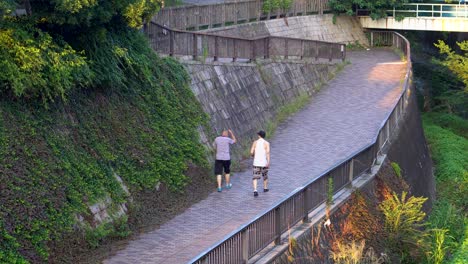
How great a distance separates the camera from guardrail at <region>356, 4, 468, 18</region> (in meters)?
42.1

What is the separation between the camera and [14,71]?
43.8 ft

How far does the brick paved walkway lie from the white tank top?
712mm

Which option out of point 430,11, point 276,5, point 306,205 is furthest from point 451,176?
point 430,11

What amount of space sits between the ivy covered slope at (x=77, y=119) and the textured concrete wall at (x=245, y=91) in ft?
5.32

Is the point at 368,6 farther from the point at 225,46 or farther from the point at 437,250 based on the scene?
the point at 437,250

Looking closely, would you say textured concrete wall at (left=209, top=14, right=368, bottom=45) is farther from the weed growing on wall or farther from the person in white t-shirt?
the person in white t-shirt

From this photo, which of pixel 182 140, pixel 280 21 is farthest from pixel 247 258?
pixel 280 21

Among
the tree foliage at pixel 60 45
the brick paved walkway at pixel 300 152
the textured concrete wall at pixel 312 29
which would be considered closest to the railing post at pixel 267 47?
the brick paved walkway at pixel 300 152

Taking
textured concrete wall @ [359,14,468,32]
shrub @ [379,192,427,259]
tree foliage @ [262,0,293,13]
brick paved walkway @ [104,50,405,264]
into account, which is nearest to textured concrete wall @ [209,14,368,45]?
tree foliage @ [262,0,293,13]

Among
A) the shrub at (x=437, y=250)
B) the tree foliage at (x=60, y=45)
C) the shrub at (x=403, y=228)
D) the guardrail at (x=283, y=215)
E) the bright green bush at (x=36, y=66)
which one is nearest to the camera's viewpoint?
the guardrail at (x=283, y=215)

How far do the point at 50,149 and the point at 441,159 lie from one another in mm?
20767

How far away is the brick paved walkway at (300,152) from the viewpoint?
565 inches

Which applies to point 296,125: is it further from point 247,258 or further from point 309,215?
point 247,258

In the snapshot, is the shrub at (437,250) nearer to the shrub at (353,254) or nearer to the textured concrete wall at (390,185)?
the textured concrete wall at (390,185)
